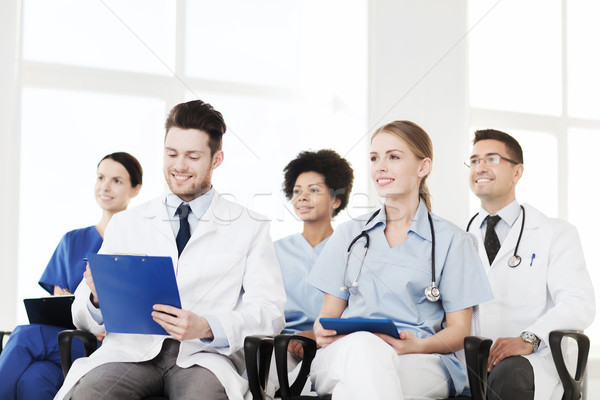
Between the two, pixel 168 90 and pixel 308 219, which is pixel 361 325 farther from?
pixel 168 90

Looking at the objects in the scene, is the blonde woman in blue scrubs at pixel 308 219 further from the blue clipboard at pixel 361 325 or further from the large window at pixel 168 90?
the large window at pixel 168 90

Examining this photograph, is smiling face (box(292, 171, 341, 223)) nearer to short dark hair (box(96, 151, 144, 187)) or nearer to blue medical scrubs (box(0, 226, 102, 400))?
short dark hair (box(96, 151, 144, 187))

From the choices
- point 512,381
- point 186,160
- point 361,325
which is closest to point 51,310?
point 186,160

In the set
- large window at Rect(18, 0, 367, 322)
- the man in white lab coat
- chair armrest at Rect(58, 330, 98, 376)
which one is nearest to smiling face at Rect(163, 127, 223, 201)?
the man in white lab coat

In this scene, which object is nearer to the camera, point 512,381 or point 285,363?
point 285,363

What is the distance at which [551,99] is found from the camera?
4555 mm

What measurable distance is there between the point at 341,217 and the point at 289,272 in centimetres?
143

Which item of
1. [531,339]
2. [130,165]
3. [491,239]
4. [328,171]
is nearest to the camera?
[531,339]

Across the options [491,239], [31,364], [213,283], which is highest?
[491,239]

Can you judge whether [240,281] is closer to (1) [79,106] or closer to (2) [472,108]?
(1) [79,106]

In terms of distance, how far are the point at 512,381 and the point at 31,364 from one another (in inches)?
70.6

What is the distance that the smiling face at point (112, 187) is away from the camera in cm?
312

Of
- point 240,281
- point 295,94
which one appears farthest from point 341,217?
point 240,281

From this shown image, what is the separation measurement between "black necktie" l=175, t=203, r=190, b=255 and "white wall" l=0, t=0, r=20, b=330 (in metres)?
1.55
